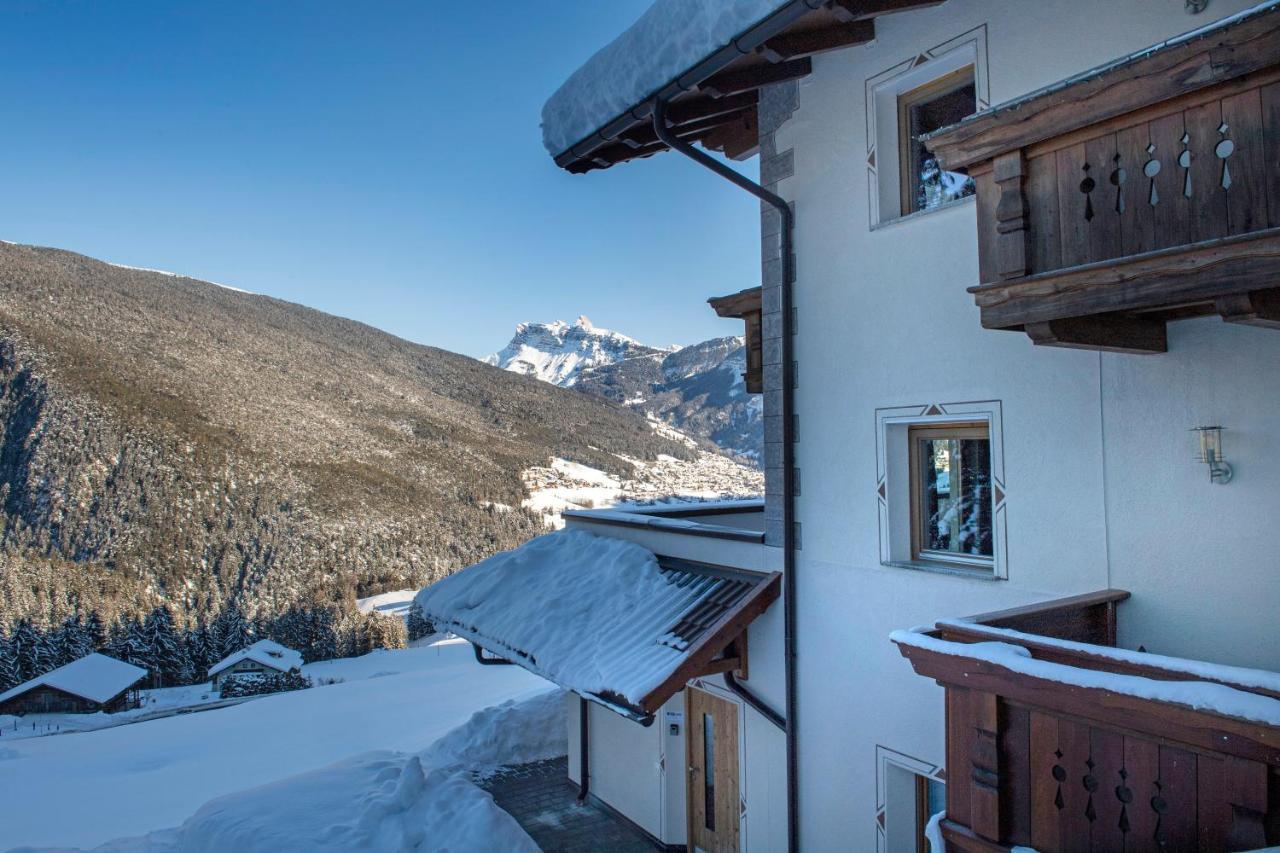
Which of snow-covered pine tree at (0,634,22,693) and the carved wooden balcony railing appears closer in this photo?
the carved wooden balcony railing

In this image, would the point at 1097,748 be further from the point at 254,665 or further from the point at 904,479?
the point at 254,665

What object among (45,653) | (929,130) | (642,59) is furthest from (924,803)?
(45,653)

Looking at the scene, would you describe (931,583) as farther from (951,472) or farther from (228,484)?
(228,484)

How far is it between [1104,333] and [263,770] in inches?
621

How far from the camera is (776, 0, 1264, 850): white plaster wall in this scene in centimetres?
334

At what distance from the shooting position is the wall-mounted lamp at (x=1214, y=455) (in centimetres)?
332

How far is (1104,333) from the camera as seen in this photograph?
313 centimetres

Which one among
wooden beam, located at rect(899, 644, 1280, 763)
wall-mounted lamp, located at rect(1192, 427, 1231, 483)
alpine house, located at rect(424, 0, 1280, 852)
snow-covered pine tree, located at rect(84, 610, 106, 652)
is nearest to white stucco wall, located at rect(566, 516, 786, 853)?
alpine house, located at rect(424, 0, 1280, 852)

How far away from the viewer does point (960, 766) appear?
9.04 ft

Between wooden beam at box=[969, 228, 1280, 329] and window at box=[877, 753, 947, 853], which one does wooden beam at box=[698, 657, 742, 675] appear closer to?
window at box=[877, 753, 947, 853]

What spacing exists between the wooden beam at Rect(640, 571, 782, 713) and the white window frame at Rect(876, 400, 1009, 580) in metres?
1.05

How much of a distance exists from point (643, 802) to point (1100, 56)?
24.0 feet

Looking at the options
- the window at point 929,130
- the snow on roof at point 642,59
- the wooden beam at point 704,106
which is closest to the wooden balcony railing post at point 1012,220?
the window at point 929,130

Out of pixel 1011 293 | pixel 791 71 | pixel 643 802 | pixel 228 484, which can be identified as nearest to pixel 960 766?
pixel 1011 293
